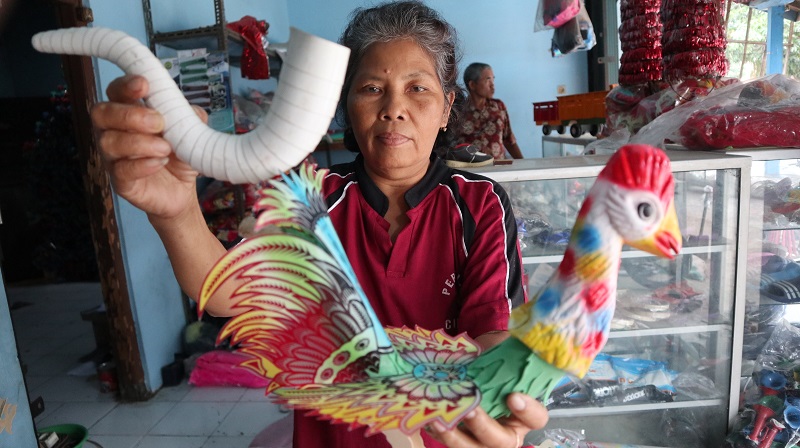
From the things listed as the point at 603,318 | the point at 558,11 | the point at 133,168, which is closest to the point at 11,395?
the point at 133,168

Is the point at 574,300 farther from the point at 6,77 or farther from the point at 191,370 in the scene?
the point at 6,77

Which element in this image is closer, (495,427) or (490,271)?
(495,427)

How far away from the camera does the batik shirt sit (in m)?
3.68

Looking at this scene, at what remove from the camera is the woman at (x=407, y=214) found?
0.92 meters

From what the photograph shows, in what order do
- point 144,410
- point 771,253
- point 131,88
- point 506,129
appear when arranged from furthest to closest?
point 506,129
point 144,410
point 771,253
point 131,88

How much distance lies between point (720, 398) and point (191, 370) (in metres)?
2.69

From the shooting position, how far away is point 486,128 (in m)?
3.72

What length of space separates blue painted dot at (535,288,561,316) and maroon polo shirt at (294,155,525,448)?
0.95 ft

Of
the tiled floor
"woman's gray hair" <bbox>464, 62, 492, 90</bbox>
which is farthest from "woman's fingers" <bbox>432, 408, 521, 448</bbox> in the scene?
"woman's gray hair" <bbox>464, 62, 492, 90</bbox>

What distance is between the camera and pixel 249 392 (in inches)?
116

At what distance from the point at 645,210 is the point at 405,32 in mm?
574

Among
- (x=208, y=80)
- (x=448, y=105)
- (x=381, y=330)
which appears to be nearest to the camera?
(x=381, y=330)

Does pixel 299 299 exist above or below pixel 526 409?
above

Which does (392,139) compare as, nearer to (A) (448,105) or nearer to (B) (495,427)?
(A) (448,105)
